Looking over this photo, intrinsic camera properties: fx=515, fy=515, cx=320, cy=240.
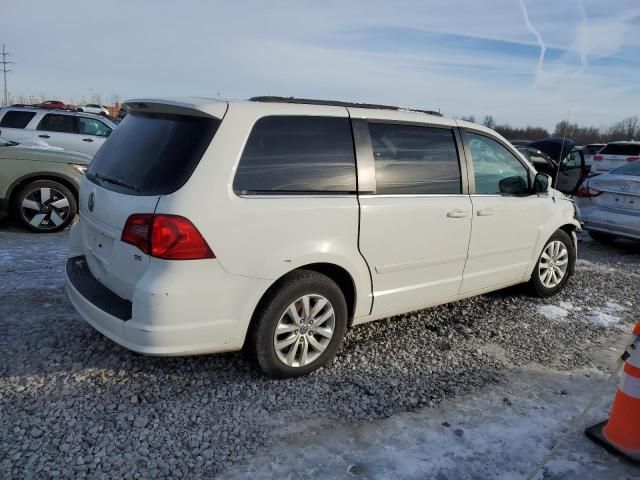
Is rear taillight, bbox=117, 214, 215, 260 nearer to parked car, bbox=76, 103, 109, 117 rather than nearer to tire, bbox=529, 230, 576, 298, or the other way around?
tire, bbox=529, 230, 576, 298

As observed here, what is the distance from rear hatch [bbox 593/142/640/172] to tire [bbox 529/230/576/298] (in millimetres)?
13683

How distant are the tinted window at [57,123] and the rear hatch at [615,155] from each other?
16.1 metres

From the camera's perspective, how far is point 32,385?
3.14m

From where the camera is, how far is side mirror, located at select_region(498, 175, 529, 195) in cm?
451

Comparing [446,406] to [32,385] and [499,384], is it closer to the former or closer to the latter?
[499,384]

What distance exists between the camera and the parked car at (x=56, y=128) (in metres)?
11.0

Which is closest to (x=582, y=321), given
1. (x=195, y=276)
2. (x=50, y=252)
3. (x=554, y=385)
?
(x=554, y=385)

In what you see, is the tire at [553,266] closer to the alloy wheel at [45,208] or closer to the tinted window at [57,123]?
the alloy wheel at [45,208]

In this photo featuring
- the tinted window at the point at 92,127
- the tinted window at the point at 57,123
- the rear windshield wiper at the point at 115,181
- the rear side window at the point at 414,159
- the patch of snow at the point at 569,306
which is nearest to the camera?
the rear windshield wiper at the point at 115,181

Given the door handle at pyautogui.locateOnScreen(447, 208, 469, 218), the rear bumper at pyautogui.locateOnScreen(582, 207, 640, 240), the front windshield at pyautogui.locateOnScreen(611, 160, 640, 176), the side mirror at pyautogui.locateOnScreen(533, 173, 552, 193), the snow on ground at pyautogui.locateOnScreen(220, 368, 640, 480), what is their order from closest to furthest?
the snow on ground at pyautogui.locateOnScreen(220, 368, 640, 480) < the door handle at pyautogui.locateOnScreen(447, 208, 469, 218) < the side mirror at pyautogui.locateOnScreen(533, 173, 552, 193) < the rear bumper at pyautogui.locateOnScreen(582, 207, 640, 240) < the front windshield at pyautogui.locateOnScreen(611, 160, 640, 176)

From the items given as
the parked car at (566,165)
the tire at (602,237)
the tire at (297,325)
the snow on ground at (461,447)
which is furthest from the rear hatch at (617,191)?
the tire at (297,325)

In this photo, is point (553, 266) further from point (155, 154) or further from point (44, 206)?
point (44, 206)

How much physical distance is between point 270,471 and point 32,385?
65.0 inches

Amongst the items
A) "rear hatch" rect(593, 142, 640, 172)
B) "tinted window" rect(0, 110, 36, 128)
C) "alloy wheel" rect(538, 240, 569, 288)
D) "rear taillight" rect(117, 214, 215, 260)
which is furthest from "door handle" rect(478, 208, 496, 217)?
"rear hatch" rect(593, 142, 640, 172)
